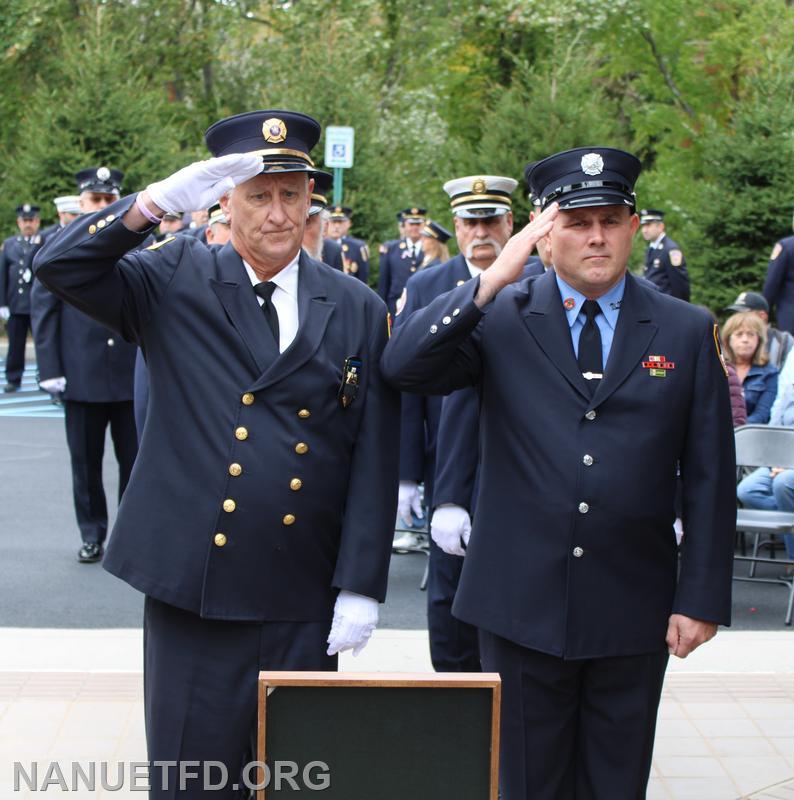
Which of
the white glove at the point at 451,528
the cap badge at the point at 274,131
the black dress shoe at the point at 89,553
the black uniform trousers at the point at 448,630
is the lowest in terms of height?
the black dress shoe at the point at 89,553

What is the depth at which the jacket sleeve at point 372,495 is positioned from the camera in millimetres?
3260

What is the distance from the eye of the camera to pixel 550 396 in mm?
3322

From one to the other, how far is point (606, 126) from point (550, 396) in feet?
52.3

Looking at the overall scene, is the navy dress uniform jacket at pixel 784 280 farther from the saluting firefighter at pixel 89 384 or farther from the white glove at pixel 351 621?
the white glove at pixel 351 621

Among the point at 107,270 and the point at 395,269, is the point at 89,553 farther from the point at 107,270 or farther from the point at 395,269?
the point at 395,269

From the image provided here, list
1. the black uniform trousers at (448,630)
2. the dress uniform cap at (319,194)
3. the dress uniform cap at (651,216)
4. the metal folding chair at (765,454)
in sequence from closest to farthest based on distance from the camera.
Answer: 1. the black uniform trousers at (448,630)
2. the dress uniform cap at (319,194)
3. the metal folding chair at (765,454)
4. the dress uniform cap at (651,216)

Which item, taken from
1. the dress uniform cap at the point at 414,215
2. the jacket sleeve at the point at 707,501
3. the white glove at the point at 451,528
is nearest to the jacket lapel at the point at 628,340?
the jacket sleeve at the point at 707,501

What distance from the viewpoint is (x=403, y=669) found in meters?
5.73

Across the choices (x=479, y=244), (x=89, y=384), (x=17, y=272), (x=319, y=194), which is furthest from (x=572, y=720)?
(x=17, y=272)

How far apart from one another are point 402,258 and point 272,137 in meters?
13.1

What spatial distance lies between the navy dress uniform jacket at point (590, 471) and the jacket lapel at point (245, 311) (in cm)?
32

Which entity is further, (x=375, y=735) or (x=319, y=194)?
(x=319, y=194)

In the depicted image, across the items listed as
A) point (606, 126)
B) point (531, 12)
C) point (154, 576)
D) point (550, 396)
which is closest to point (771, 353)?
point (550, 396)

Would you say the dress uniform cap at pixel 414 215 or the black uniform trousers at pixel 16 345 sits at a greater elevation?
the dress uniform cap at pixel 414 215
